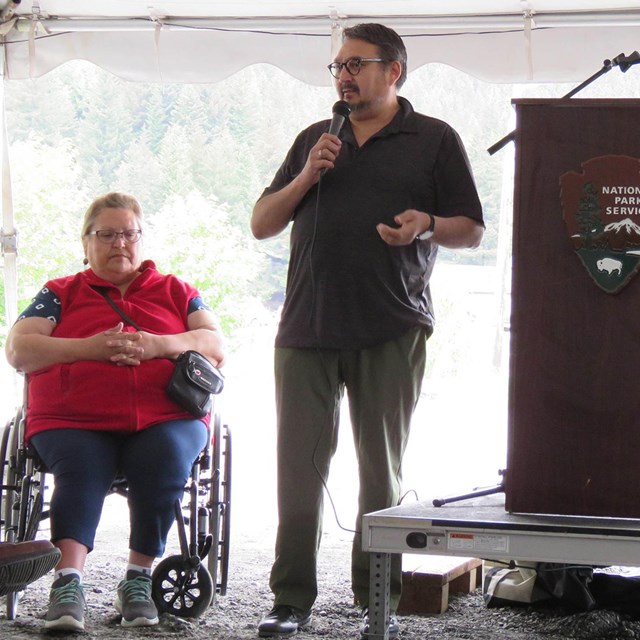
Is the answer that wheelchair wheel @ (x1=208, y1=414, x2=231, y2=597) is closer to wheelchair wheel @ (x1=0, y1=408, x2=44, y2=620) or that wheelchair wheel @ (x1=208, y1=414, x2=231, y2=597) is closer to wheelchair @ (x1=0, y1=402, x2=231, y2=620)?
wheelchair @ (x1=0, y1=402, x2=231, y2=620)

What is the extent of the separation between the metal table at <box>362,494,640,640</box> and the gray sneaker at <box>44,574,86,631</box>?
0.77 m

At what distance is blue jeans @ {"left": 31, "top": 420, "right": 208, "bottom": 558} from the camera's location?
2.67 m

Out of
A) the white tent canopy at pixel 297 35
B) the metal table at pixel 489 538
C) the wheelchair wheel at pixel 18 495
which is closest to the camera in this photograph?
the metal table at pixel 489 538

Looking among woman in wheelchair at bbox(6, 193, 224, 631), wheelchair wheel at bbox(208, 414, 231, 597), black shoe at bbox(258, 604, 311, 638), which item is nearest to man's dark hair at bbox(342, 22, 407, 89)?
woman in wheelchair at bbox(6, 193, 224, 631)

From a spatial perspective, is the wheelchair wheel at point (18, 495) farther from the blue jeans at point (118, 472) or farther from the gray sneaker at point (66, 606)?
the gray sneaker at point (66, 606)

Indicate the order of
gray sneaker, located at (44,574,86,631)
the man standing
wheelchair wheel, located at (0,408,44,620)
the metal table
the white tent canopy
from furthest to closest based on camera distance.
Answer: the white tent canopy < wheelchair wheel, located at (0,408,44,620) < the man standing < gray sneaker, located at (44,574,86,631) < the metal table

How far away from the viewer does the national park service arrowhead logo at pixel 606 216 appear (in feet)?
6.42

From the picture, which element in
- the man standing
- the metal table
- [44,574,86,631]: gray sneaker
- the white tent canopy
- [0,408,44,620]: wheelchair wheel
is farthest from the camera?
the white tent canopy

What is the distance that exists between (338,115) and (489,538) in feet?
3.67

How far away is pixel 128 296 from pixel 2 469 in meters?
0.62

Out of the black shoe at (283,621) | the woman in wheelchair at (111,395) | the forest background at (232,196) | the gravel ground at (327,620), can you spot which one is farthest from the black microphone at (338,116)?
the forest background at (232,196)

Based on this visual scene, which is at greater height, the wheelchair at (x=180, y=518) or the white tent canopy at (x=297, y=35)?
the white tent canopy at (x=297, y=35)

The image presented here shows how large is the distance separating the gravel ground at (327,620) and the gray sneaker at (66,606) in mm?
43

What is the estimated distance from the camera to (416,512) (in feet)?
7.14
